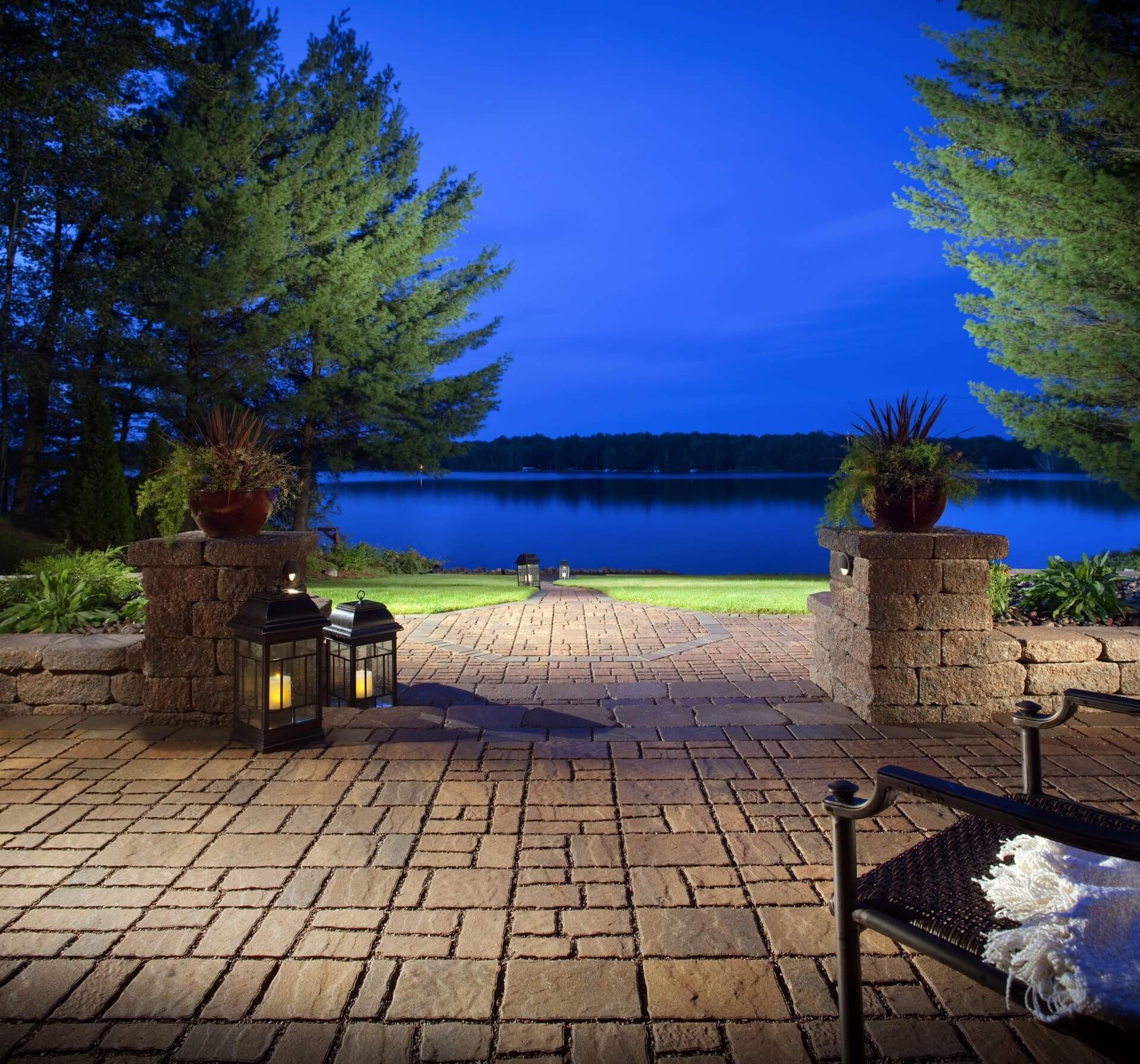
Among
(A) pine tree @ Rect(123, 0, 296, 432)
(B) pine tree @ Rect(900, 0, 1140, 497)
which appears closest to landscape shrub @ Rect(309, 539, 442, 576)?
(A) pine tree @ Rect(123, 0, 296, 432)

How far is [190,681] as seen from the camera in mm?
4102

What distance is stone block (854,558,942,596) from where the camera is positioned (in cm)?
409

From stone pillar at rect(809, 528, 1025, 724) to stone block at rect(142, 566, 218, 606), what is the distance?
355 centimetres

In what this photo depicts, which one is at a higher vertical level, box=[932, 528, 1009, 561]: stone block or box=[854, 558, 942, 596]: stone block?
box=[932, 528, 1009, 561]: stone block

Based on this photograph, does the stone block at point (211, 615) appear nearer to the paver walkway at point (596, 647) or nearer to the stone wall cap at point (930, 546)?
the paver walkway at point (596, 647)

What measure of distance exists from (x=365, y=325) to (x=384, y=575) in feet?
18.9

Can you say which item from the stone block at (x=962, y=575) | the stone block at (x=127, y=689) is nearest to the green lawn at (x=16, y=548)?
the stone block at (x=127, y=689)

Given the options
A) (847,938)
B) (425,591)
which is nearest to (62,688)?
(847,938)

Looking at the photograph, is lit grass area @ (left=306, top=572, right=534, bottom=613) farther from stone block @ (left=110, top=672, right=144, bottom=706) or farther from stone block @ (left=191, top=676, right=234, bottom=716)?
stone block @ (left=191, top=676, right=234, bottom=716)

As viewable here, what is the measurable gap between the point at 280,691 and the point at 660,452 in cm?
Answer: 4917

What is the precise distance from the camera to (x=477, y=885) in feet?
8.09

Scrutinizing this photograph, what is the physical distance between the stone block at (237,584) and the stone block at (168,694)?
532 mm

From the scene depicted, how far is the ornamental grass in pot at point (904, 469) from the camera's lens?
4156 mm

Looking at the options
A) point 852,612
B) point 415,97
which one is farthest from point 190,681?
point 415,97
